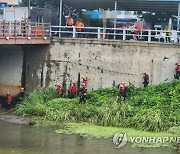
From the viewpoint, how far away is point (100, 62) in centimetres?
2698

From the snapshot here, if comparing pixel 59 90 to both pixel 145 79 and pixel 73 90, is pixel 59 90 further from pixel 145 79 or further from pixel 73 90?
pixel 145 79

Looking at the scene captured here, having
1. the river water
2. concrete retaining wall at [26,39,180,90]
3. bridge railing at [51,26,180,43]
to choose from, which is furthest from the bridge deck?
the river water

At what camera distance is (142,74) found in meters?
26.3

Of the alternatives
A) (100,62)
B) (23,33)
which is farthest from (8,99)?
(100,62)

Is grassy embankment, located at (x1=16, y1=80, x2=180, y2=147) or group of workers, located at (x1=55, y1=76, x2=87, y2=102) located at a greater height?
group of workers, located at (x1=55, y1=76, x2=87, y2=102)

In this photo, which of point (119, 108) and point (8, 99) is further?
point (8, 99)

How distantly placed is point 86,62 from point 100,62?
0.79 metres

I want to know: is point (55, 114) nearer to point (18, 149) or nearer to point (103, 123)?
point (103, 123)

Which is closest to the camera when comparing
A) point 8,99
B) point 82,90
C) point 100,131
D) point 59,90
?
point 100,131

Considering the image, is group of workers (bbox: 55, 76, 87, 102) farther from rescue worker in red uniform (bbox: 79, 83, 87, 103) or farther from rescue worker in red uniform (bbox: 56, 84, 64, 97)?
rescue worker in red uniform (bbox: 79, 83, 87, 103)

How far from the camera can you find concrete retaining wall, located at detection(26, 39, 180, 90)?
26.1 meters

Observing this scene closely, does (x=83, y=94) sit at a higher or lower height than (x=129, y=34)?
lower

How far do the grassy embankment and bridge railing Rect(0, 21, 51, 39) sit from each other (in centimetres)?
333

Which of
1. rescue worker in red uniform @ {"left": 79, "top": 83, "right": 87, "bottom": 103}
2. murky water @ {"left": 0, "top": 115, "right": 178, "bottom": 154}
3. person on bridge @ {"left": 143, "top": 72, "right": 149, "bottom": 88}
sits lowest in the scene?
murky water @ {"left": 0, "top": 115, "right": 178, "bottom": 154}
